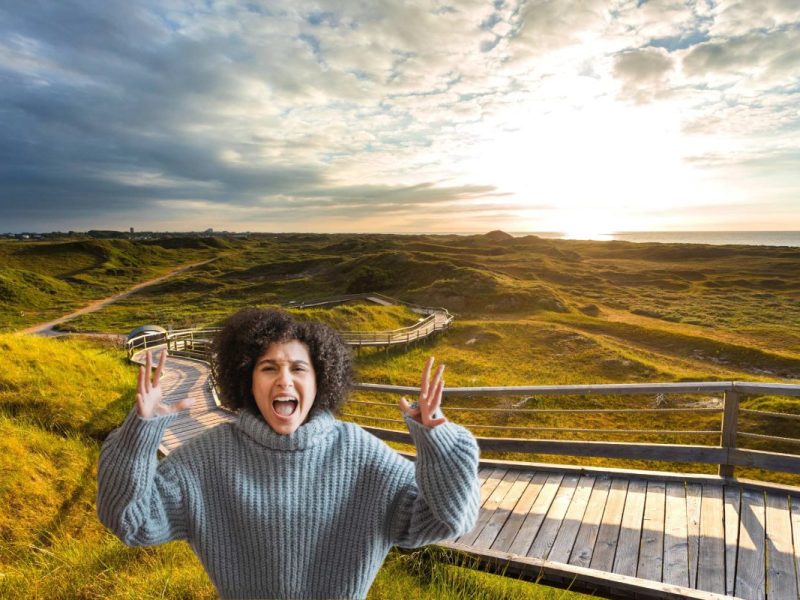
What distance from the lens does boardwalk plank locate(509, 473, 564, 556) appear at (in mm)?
3419

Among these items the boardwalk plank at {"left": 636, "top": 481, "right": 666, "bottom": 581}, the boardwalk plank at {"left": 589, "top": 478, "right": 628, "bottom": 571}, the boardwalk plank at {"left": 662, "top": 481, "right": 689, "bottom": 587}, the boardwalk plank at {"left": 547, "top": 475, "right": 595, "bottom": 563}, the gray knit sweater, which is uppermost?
the gray knit sweater

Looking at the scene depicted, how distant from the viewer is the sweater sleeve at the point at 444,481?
136cm

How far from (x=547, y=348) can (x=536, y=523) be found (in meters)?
23.5

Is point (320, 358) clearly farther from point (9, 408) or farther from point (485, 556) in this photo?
point (9, 408)

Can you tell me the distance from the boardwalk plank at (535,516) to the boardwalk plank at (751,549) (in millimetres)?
1338

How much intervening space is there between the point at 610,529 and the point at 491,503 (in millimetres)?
1029

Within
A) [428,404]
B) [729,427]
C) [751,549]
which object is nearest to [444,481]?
[428,404]

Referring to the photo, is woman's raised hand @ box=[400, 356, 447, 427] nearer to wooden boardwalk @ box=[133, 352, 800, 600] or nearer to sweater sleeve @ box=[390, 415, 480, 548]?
sweater sleeve @ box=[390, 415, 480, 548]

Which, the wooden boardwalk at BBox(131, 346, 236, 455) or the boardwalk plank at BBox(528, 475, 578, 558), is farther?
the wooden boardwalk at BBox(131, 346, 236, 455)

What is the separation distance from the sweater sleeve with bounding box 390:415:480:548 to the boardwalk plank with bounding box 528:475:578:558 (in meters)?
2.36

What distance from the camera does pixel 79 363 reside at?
34.2ft

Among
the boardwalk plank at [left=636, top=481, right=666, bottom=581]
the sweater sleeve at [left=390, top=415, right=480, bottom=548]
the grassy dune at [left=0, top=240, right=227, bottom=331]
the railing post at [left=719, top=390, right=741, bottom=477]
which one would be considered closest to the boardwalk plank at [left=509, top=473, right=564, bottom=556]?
the boardwalk plank at [left=636, top=481, right=666, bottom=581]

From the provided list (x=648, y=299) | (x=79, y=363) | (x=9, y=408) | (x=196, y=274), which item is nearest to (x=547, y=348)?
(x=79, y=363)

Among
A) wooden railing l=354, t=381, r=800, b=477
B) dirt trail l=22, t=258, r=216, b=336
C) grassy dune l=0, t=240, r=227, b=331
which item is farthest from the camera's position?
grassy dune l=0, t=240, r=227, b=331
